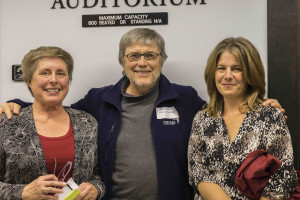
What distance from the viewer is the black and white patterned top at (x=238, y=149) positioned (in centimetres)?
167

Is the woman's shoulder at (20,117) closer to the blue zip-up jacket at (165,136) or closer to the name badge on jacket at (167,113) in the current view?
the blue zip-up jacket at (165,136)

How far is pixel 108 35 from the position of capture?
2.61m

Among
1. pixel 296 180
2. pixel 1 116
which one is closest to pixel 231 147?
pixel 296 180

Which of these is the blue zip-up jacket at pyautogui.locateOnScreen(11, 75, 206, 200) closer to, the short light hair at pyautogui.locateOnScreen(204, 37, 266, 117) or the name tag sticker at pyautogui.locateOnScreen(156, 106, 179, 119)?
the name tag sticker at pyautogui.locateOnScreen(156, 106, 179, 119)

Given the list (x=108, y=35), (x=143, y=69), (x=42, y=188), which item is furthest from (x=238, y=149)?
(x=108, y=35)

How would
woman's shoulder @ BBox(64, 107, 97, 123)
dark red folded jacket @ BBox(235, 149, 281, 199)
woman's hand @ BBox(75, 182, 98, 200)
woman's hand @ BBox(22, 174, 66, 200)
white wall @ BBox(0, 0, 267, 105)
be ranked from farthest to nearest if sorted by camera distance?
white wall @ BBox(0, 0, 267, 105)
woman's shoulder @ BBox(64, 107, 97, 123)
woman's hand @ BBox(75, 182, 98, 200)
woman's hand @ BBox(22, 174, 66, 200)
dark red folded jacket @ BBox(235, 149, 281, 199)

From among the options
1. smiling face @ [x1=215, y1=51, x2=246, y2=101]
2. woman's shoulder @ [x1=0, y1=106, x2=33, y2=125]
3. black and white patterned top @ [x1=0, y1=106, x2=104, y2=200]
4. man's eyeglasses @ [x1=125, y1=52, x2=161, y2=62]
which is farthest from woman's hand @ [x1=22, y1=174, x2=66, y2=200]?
smiling face @ [x1=215, y1=51, x2=246, y2=101]

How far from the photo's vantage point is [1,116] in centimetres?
193

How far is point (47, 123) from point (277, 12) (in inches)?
67.7

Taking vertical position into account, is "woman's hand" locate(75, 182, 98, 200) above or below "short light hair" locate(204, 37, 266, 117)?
below

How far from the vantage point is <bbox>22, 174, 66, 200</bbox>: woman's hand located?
172 centimetres

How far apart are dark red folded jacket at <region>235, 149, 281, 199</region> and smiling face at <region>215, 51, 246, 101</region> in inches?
13.8

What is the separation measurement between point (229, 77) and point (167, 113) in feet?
1.68

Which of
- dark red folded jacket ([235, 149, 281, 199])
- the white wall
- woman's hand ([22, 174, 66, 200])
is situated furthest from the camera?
the white wall
